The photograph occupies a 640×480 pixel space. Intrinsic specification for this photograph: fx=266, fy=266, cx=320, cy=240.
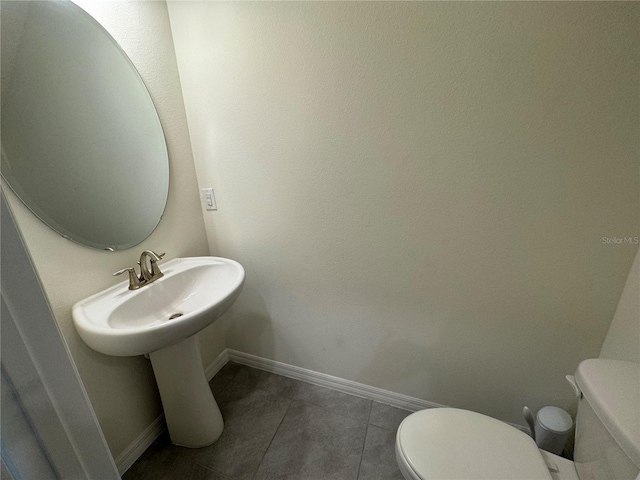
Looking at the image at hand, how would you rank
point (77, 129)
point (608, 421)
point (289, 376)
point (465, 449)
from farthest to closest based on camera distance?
1. point (289, 376)
2. point (77, 129)
3. point (465, 449)
4. point (608, 421)

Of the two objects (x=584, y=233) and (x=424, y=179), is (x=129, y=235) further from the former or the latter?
(x=584, y=233)

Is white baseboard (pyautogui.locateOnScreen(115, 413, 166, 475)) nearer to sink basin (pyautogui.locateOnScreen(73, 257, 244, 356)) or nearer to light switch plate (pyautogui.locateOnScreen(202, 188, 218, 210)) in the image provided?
sink basin (pyautogui.locateOnScreen(73, 257, 244, 356))

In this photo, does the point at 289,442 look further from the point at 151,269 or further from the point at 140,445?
the point at 151,269

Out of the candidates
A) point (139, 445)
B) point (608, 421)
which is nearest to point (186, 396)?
point (139, 445)

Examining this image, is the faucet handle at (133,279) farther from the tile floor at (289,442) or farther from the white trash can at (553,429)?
the white trash can at (553,429)

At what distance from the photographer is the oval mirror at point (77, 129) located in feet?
2.66

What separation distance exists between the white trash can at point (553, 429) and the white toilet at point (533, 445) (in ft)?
0.66

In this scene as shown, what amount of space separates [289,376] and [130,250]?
1.09 m

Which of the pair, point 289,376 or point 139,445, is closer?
point 139,445

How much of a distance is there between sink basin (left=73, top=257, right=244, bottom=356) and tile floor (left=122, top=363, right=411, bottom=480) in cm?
65

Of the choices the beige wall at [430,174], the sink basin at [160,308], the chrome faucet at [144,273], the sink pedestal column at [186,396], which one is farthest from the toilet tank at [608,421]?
the chrome faucet at [144,273]

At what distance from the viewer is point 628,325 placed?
86 cm

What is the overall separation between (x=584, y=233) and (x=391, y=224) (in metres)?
0.63

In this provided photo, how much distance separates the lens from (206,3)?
1.11 m
